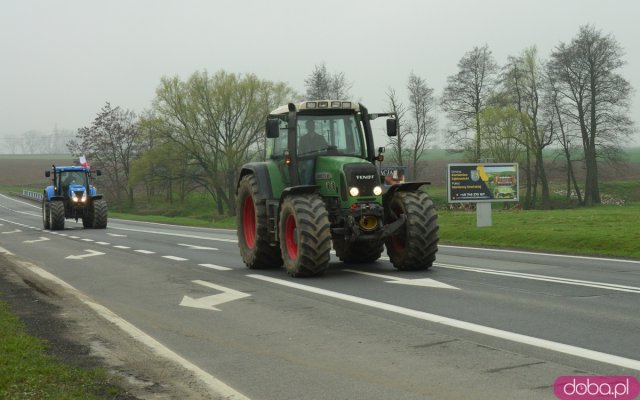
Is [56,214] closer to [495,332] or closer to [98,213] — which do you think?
[98,213]

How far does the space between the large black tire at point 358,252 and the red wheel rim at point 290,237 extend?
1287mm

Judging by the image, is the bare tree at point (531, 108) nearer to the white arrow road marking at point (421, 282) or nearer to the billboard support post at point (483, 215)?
the billboard support post at point (483, 215)

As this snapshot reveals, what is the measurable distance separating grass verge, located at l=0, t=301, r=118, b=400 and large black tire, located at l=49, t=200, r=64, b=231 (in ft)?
86.0

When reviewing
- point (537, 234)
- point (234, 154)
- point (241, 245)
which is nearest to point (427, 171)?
point (234, 154)

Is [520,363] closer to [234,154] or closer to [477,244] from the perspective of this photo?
[477,244]

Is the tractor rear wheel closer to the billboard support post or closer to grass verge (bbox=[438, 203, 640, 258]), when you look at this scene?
grass verge (bbox=[438, 203, 640, 258])

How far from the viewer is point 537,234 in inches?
819

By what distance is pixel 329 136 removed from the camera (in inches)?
517

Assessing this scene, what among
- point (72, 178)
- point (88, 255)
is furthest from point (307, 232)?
point (72, 178)

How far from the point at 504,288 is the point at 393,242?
289 centimetres

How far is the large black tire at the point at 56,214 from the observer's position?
32312 millimetres

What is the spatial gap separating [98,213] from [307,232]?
23434 millimetres

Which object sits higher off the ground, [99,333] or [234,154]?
[234,154]
